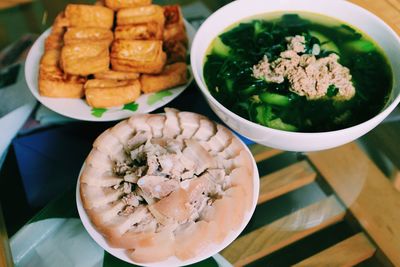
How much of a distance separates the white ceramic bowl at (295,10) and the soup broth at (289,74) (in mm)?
15

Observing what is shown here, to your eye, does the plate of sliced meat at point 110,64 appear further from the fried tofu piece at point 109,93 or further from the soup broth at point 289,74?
the soup broth at point 289,74

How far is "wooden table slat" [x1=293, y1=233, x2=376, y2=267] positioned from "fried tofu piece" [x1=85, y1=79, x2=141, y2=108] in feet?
1.68

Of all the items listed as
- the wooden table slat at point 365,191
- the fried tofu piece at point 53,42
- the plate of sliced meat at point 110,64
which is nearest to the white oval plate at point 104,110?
the plate of sliced meat at point 110,64

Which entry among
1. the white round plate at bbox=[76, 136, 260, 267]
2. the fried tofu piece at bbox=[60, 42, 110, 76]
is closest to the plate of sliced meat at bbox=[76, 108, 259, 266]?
the white round plate at bbox=[76, 136, 260, 267]

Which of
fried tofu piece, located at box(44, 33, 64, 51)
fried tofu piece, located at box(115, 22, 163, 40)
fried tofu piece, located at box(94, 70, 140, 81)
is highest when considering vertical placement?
fried tofu piece, located at box(44, 33, 64, 51)

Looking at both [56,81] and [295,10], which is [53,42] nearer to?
[56,81]

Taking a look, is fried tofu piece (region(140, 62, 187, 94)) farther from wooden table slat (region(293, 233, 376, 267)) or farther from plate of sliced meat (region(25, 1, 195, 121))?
wooden table slat (region(293, 233, 376, 267))

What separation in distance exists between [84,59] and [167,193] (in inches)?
17.3

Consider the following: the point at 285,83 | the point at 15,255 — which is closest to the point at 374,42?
the point at 285,83

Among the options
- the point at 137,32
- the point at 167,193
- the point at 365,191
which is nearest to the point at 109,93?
the point at 137,32

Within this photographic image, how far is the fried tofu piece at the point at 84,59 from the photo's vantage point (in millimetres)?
1107

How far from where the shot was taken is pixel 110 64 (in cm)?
115

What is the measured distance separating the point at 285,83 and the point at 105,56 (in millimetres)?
428

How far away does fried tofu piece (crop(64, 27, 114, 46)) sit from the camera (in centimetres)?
116
